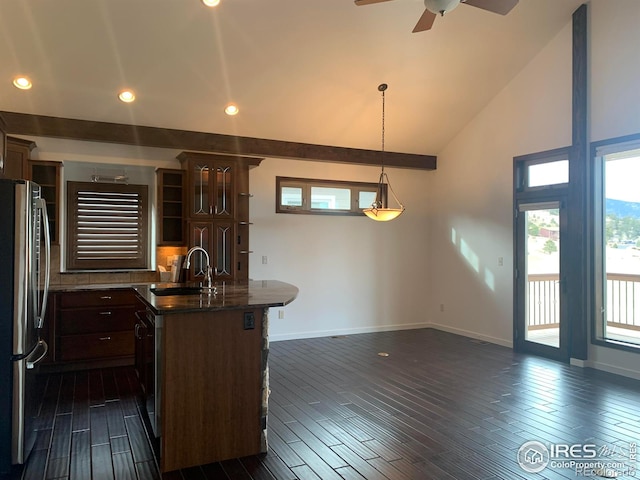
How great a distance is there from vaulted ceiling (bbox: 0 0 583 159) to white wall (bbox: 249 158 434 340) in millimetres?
984

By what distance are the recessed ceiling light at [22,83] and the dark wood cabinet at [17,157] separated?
573mm

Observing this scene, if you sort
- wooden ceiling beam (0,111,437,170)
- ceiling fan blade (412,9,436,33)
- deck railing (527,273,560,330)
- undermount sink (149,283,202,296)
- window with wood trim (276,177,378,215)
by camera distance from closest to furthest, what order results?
ceiling fan blade (412,9,436,33), undermount sink (149,283,202,296), wooden ceiling beam (0,111,437,170), deck railing (527,273,560,330), window with wood trim (276,177,378,215)

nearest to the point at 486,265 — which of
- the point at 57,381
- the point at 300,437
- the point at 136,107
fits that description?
the point at 300,437

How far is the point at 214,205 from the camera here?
18.5 ft

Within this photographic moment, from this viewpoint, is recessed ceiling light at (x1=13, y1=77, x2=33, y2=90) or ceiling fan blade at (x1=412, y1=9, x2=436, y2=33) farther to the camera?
recessed ceiling light at (x1=13, y1=77, x2=33, y2=90)

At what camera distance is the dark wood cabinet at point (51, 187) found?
5.22m

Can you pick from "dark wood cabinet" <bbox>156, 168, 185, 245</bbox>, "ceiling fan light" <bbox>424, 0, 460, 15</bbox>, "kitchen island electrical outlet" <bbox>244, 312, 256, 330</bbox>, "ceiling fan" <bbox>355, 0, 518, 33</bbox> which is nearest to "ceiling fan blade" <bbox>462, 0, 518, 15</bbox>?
"ceiling fan" <bbox>355, 0, 518, 33</bbox>

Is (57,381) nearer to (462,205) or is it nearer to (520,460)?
(520,460)

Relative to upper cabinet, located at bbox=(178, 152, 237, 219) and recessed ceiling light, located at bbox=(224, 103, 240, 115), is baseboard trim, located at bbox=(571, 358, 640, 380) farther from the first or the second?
recessed ceiling light, located at bbox=(224, 103, 240, 115)

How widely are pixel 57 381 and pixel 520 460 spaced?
422 centimetres

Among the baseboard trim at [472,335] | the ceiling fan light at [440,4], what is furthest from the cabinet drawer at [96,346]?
the baseboard trim at [472,335]

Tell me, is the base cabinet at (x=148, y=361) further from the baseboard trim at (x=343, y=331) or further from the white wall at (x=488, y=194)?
the white wall at (x=488, y=194)

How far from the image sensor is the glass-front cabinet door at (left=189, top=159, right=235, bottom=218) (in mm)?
5570

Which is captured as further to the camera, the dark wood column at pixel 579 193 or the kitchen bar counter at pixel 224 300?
the dark wood column at pixel 579 193
